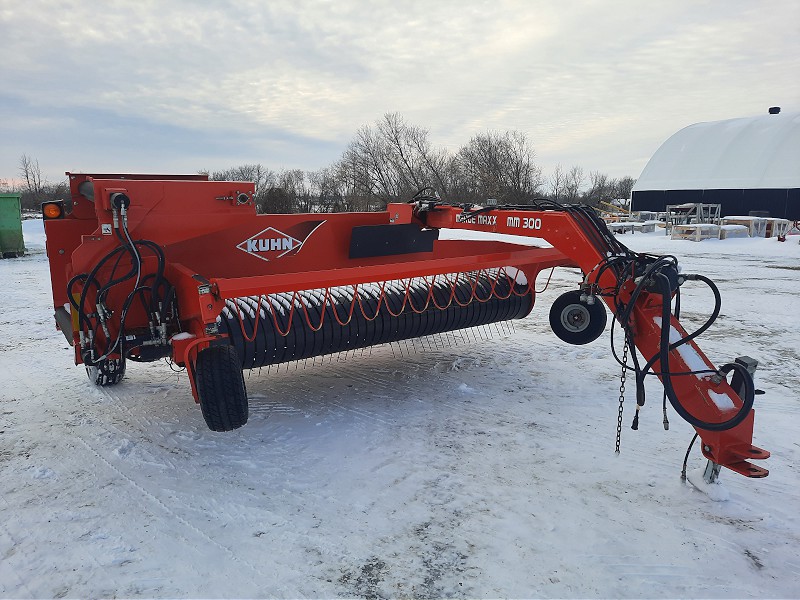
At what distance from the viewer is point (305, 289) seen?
3.12m

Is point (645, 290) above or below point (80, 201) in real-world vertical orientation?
below

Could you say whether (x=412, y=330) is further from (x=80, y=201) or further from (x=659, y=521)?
(x=80, y=201)

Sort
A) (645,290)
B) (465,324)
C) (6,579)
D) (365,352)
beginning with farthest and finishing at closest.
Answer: (365,352) → (465,324) → (645,290) → (6,579)

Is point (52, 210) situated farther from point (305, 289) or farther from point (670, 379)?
point (670, 379)

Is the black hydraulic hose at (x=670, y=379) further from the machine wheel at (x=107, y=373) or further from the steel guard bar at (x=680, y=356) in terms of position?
the machine wheel at (x=107, y=373)

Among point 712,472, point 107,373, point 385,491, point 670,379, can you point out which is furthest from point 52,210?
point 712,472

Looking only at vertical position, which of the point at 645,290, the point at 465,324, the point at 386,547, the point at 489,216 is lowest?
the point at 386,547

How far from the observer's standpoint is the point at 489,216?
407cm

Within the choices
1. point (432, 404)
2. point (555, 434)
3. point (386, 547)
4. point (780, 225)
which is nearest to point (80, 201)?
point (432, 404)

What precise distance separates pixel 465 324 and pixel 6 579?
3.18 metres

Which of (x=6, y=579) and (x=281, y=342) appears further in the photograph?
(x=281, y=342)

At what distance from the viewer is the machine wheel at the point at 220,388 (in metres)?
2.84

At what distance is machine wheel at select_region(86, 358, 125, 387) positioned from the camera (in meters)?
4.29

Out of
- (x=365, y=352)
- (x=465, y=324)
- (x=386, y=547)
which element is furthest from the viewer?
(x=365, y=352)
